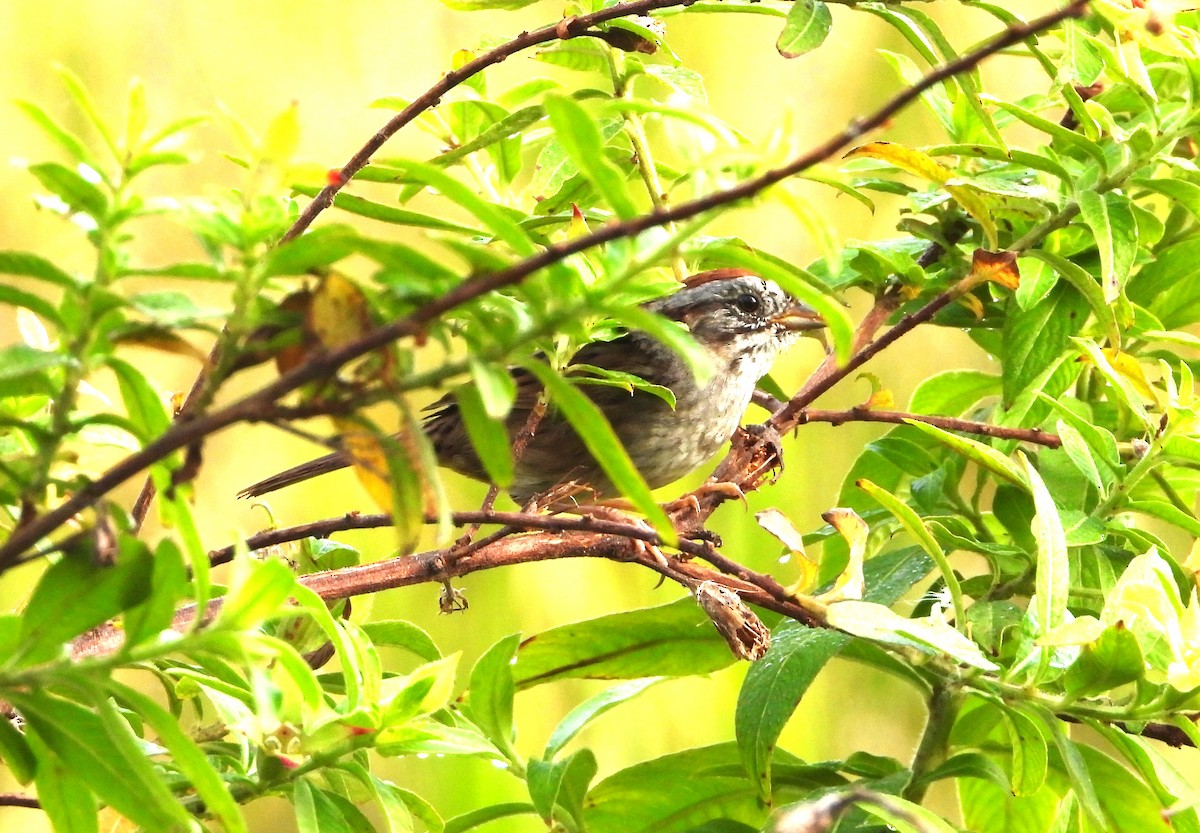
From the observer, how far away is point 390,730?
80 cm

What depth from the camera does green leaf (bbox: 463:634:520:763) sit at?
0.91 meters

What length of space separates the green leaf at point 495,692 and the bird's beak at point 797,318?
41.4 inches

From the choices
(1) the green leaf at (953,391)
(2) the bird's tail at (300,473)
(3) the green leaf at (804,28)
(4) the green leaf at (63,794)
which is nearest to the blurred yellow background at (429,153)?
(2) the bird's tail at (300,473)

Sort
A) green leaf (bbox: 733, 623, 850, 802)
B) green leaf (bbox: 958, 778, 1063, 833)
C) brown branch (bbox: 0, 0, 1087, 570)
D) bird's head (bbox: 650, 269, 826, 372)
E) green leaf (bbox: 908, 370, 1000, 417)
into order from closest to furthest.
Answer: brown branch (bbox: 0, 0, 1087, 570)
green leaf (bbox: 733, 623, 850, 802)
green leaf (bbox: 958, 778, 1063, 833)
green leaf (bbox: 908, 370, 1000, 417)
bird's head (bbox: 650, 269, 826, 372)

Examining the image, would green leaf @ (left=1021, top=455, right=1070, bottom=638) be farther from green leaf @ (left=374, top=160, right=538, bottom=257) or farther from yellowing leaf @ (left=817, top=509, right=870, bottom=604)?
green leaf @ (left=374, top=160, right=538, bottom=257)

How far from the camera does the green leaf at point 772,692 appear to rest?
1045 millimetres

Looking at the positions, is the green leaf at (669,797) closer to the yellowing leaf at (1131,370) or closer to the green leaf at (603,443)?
the yellowing leaf at (1131,370)

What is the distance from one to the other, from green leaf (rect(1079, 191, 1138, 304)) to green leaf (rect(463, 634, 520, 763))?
61 cm

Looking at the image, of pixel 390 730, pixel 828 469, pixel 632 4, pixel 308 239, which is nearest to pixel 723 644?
pixel 390 730

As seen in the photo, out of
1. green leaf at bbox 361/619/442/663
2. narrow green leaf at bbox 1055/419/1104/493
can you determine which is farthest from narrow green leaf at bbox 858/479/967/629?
green leaf at bbox 361/619/442/663

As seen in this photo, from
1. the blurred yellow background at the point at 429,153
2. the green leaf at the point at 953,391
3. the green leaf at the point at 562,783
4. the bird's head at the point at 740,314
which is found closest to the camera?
the green leaf at the point at 562,783

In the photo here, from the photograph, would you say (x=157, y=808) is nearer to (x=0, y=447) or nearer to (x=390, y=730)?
(x=390, y=730)

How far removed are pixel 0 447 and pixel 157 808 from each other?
40 cm

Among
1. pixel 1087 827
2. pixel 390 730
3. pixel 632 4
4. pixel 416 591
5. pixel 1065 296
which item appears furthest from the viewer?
pixel 416 591
